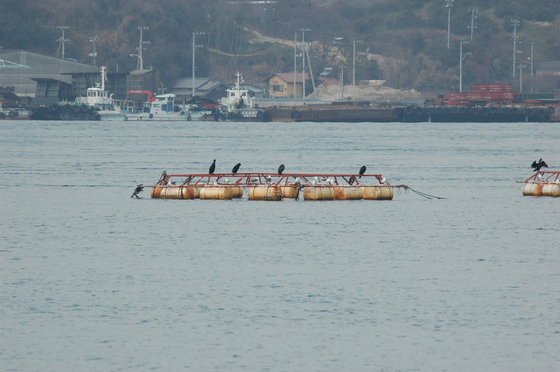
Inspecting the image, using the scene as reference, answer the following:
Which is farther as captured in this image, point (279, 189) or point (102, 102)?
point (102, 102)

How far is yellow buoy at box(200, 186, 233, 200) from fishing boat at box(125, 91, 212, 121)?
123218 millimetres

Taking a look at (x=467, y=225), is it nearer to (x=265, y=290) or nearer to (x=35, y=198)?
(x=265, y=290)

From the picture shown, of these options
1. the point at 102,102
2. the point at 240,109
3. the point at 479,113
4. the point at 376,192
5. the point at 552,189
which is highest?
the point at 102,102

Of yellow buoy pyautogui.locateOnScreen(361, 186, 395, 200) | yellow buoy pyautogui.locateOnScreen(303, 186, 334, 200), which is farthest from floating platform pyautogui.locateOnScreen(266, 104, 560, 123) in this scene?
yellow buoy pyautogui.locateOnScreen(303, 186, 334, 200)

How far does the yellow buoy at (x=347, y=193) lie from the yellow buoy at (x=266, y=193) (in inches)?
132

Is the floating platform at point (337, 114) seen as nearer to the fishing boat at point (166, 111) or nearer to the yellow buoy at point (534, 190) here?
the fishing boat at point (166, 111)

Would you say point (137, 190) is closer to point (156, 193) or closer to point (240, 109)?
point (156, 193)

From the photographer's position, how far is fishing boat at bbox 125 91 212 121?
587 feet

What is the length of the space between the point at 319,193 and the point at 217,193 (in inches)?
238

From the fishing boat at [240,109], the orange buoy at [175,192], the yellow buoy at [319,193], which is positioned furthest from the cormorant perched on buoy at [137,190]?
the fishing boat at [240,109]

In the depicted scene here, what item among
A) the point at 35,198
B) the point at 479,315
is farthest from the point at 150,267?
the point at 35,198

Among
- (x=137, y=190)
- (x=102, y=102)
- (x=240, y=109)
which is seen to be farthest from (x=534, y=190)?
(x=102, y=102)

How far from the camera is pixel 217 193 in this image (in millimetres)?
54875

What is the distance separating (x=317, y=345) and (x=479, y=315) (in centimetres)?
587
